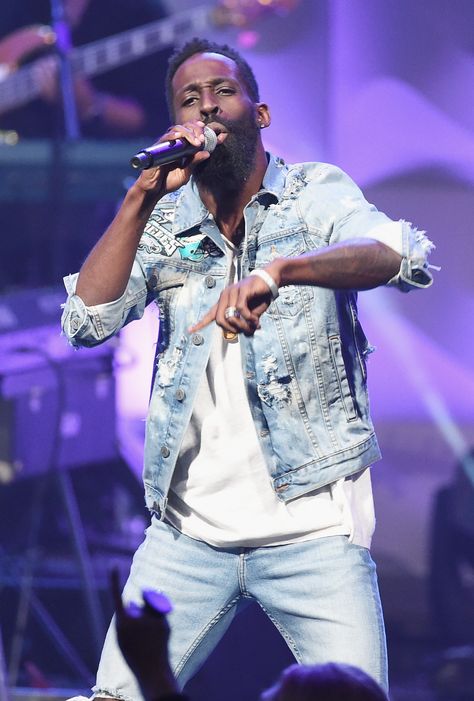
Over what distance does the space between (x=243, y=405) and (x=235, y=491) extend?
0.65ft

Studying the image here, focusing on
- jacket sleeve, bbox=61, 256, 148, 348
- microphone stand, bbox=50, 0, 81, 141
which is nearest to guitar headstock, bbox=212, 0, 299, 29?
microphone stand, bbox=50, 0, 81, 141

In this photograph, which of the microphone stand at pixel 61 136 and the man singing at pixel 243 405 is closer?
the man singing at pixel 243 405

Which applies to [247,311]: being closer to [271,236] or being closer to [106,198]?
[271,236]

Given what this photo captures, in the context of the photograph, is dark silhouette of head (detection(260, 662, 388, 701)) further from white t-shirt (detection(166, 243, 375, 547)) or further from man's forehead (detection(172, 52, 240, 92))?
man's forehead (detection(172, 52, 240, 92))

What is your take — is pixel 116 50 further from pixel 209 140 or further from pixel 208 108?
pixel 209 140

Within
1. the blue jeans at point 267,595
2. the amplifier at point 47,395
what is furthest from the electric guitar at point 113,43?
the blue jeans at point 267,595

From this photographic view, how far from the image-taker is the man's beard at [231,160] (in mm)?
2617

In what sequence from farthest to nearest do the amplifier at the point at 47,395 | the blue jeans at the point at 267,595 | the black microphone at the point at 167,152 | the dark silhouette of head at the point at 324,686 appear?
the amplifier at the point at 47,395
the blue jeans at the point at 267,595
the black microphone at the point at 167,152
the dark silhouette of head at the point at 324,686

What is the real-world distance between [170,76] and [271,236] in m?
0.55

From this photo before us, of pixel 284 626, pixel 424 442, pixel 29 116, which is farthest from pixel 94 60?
pixel 284 626

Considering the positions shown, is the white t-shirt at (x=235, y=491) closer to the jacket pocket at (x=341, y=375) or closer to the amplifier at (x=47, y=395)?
the jacket pocket at (x=341, y=375)

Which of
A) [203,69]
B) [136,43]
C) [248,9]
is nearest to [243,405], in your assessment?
[203,69]

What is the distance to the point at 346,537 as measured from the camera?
2.50m

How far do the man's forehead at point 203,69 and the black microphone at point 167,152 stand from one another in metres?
0.28
